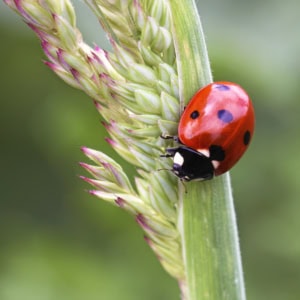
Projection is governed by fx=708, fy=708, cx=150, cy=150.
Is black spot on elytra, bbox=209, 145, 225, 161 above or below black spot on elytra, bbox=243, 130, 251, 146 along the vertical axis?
above

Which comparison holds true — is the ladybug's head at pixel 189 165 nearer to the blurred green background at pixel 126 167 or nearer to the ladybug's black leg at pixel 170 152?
the ladybug's black leg at pixel 170 152

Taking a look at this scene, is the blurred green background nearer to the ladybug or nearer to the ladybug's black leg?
the ladybug

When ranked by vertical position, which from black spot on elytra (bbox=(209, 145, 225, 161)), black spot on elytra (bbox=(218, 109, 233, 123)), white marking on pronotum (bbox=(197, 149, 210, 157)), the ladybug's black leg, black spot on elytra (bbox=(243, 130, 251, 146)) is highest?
the ladybug's black leg

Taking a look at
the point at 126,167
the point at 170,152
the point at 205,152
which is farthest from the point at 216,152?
the point at 126,167

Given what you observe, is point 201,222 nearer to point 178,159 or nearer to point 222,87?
point 178,159

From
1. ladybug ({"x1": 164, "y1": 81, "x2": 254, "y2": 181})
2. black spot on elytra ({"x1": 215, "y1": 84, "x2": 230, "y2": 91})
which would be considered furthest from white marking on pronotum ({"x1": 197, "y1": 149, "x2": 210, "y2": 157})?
black spot on elytra ({"x1": 215, "y1": 84, "x2": 230, "y2": 91})

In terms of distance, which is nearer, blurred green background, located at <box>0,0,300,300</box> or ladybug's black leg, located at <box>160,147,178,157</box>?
ladybug's black leg, located at <box>160,147,178,157</box>

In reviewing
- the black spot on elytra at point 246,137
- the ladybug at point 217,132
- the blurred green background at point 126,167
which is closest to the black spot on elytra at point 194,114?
the ladybug at point 217,132
